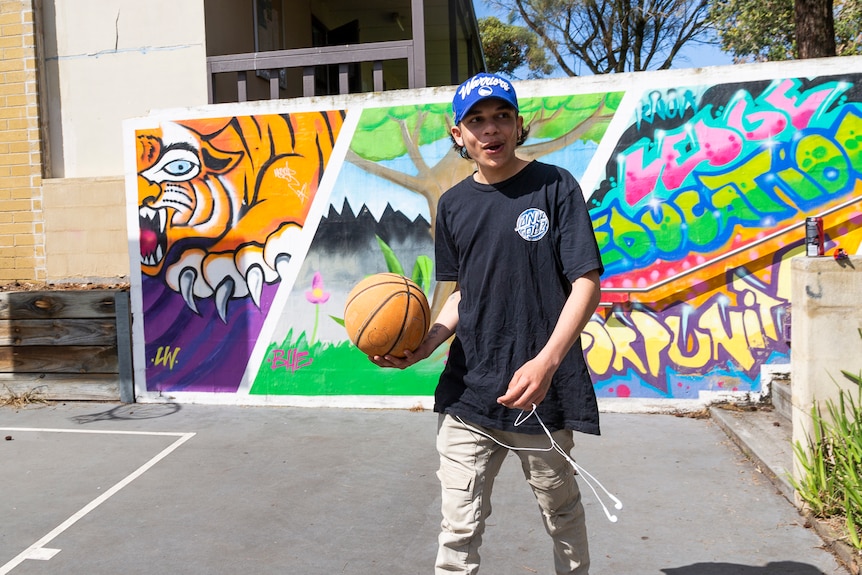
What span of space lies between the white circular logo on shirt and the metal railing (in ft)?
17.0

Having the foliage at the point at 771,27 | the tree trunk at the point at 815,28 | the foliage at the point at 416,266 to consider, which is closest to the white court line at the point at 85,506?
the foliage at the point at 416,266

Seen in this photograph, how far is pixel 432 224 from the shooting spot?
704 cm

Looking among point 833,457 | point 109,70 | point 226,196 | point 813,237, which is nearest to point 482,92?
point 833,457

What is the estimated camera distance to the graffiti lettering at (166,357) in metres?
7.64

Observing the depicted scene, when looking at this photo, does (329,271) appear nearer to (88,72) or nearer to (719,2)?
(88,72)

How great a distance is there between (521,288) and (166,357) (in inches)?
231

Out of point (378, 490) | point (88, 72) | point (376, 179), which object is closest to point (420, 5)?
point (376, 179)

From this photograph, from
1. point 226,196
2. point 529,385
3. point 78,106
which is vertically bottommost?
point 529,385

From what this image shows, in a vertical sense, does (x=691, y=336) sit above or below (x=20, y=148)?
below

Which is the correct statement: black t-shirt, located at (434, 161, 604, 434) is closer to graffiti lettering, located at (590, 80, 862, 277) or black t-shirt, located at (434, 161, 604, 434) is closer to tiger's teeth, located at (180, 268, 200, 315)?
graffiti lettering, located at (590, 80, 862, 277)

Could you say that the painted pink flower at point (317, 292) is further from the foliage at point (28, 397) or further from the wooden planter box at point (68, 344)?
the foliage at point (28, 397)

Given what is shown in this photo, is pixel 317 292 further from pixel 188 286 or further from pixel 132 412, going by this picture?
pixel 132 412

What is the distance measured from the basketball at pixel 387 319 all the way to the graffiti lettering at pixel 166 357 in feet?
16.7

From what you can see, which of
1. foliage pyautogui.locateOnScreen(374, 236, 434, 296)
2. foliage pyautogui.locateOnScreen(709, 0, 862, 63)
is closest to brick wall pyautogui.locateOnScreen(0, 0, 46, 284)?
foliage pyautogui.locateOnScreen(374, 236, 434, 296)
